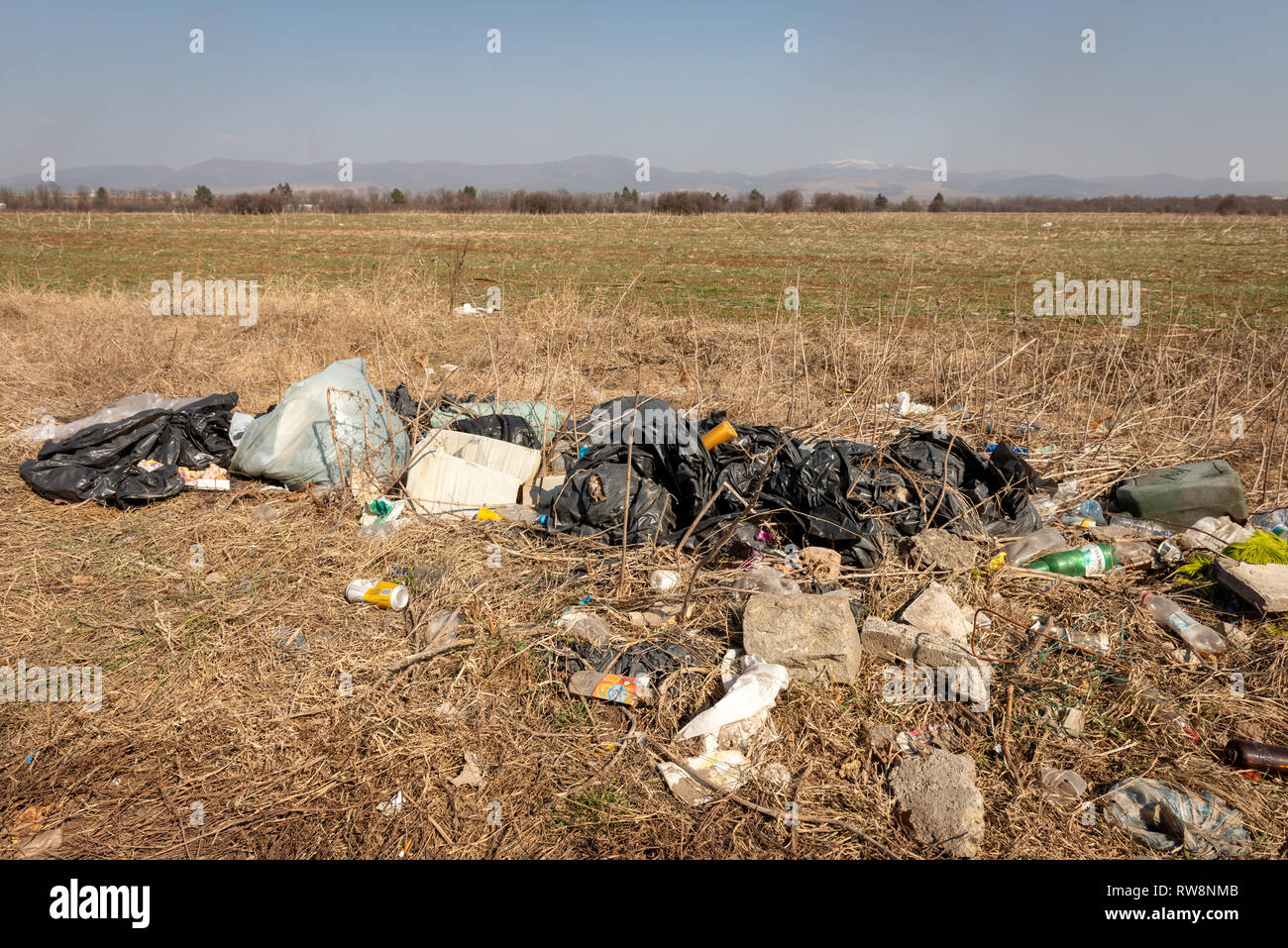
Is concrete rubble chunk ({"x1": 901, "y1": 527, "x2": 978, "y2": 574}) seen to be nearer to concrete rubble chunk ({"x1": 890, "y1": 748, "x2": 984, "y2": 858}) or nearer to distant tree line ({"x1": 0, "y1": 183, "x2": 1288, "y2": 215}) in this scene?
concrete rubble chunk ({"x1": 890, "y1": 748, "x2": 984, "y2": 858})

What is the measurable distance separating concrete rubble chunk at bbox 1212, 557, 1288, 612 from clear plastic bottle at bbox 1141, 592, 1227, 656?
25cm

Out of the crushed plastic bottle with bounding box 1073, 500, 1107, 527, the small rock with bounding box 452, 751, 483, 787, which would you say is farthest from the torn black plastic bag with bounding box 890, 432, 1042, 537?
the small rock with bounding box 452, 751, 483, 787

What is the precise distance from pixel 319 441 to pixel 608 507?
225 cm

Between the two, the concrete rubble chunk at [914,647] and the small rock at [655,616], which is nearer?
the concrete rubble chunk at [914,647]

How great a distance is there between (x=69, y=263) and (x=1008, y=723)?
2410cm

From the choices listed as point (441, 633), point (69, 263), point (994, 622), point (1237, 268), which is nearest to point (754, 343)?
point (994, 622)

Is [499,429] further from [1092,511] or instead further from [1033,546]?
[1092,511]

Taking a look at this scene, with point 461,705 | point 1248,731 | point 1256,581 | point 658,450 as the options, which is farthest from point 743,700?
point 1256,581

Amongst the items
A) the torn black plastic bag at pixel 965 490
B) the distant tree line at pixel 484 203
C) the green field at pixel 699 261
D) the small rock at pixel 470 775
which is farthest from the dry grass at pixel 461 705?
the distant tree line at pixel 484 203

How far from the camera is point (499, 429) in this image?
5.29 m

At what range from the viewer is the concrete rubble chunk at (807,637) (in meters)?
3.05

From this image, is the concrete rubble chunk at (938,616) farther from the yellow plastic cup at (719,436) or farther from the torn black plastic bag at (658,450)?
the yellow plastic cup at (719,436)

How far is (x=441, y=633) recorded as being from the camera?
3367 mm

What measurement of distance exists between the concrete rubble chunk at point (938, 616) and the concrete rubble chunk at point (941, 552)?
0.33 metres
